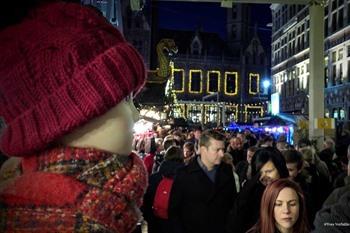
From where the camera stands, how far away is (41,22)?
1.06 metres

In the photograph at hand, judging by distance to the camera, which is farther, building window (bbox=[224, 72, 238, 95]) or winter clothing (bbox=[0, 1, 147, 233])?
building window (bbox=[224, 72, 238, 95])

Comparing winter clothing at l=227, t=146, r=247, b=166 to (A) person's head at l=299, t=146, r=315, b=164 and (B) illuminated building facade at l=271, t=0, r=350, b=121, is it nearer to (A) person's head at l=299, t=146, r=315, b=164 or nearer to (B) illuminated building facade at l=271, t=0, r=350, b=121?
(A) person's head at l=299, t=146, r=315, b=164

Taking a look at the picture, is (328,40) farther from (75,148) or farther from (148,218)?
(75,148)

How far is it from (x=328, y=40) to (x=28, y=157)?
128ft

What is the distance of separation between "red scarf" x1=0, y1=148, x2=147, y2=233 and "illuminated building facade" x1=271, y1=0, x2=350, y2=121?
33870 mm

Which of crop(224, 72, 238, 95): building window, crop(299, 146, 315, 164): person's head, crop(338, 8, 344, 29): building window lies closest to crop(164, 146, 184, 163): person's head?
crop(299, 146, 315, 164): person's head

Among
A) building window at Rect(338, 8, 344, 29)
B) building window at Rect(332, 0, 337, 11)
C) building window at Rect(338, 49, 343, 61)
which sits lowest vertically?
building window at Rect(338, 49, 343, 61)

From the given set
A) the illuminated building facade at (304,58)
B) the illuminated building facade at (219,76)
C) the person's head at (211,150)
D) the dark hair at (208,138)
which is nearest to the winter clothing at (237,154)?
the dark hair at (208,138)

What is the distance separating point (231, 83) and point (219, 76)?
2229mm

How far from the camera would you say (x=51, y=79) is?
1.01m

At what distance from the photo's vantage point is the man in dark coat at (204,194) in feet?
14.9

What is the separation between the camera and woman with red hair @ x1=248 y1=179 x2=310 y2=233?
329cm

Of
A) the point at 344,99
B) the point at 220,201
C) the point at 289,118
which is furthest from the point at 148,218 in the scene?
the point at 344,99

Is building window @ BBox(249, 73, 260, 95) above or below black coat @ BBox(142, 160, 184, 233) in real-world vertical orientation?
above
